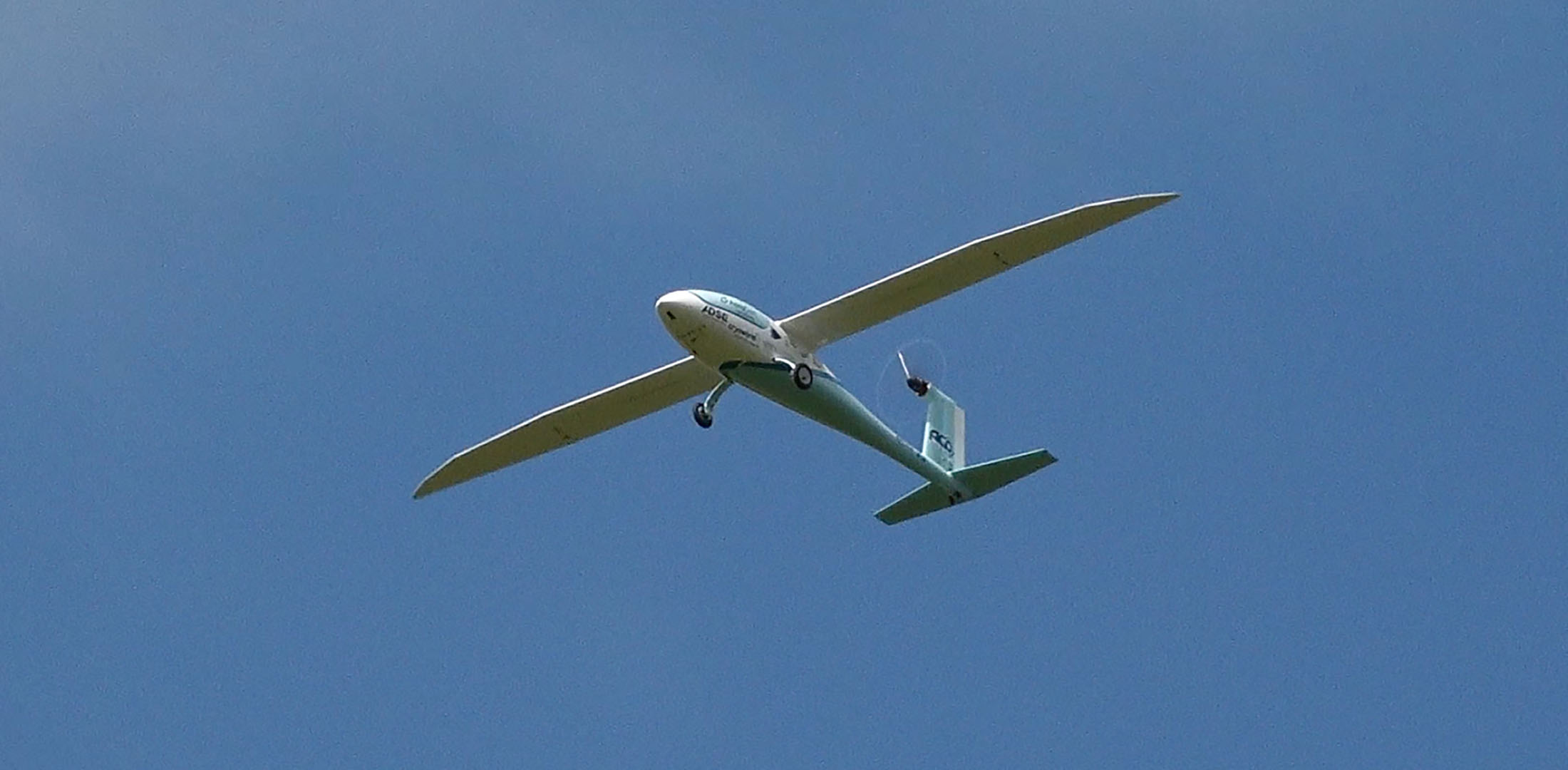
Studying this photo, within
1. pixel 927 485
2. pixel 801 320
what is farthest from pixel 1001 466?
pixel 801 320

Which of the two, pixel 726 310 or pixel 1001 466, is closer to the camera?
pixel 726 310

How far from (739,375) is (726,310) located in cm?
140

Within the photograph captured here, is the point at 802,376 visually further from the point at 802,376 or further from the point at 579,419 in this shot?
the point at 579,419

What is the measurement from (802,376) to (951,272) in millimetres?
3144

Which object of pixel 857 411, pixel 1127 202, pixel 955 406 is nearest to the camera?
pixel 1127 202

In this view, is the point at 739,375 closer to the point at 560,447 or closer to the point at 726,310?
the point at 726,310

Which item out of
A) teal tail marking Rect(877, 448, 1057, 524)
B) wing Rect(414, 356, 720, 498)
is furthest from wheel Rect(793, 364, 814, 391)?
teal tail marking Rect(877, 448, 1057, 524)

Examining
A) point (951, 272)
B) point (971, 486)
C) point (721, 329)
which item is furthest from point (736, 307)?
A: point (971, 486)

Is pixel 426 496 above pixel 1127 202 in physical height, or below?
below

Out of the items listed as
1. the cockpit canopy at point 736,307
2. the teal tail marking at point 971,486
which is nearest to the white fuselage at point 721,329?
the cockpit canopy at point 736,307

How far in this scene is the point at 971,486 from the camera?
49312 mm

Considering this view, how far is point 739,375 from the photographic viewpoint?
151ft

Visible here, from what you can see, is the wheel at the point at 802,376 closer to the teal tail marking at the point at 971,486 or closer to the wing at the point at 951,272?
the wing at the point at 951,272

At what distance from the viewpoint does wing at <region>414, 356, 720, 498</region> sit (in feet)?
159
